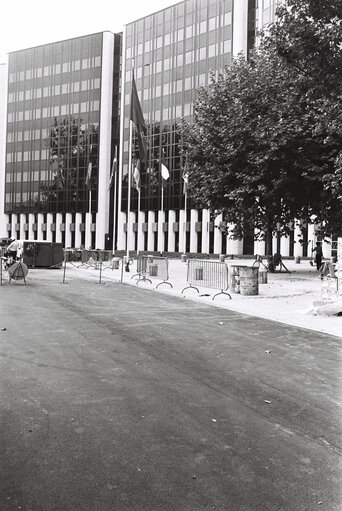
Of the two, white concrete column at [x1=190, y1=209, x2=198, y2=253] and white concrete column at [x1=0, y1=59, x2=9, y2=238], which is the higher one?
white concrete column at [x1=0, y1=59, x2=9, y2=238]

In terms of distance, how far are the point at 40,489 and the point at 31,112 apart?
89.3m

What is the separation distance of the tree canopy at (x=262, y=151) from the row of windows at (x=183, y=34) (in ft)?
119

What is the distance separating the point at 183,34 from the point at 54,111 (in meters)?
27.1

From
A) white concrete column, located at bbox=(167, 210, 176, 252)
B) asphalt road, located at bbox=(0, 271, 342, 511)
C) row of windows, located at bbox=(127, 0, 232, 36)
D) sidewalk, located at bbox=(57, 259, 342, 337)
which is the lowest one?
asphalt road, located at bbox=(0, 271, 342, 511)

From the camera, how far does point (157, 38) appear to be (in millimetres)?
Answer: 70562

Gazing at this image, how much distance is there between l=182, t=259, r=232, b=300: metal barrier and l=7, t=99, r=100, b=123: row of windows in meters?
64.8

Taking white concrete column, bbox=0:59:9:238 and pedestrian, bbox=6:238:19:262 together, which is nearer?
pedestrian, bbox=6:238:19:262

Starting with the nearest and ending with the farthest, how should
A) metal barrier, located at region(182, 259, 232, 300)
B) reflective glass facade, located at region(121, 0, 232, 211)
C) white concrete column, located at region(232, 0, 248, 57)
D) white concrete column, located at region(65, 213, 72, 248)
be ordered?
metal barrier, located at region(182, 259, 232, 300) → white concrete column, located at region(232, 0, 248, 57) → reflective glass facade, located at region(121, 0, 232, 211) → white concrete column, located at region(65, 213, 72, 248)

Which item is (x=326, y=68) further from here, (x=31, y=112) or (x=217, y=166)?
(x=31, y=112)

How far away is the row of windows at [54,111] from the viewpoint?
262ft

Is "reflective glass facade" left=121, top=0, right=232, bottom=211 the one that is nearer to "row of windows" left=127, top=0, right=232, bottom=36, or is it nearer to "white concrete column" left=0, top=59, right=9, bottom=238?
"row of windows" left=127, top=0, right=232, bottom=36

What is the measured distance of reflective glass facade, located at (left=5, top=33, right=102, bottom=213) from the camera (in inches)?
3123

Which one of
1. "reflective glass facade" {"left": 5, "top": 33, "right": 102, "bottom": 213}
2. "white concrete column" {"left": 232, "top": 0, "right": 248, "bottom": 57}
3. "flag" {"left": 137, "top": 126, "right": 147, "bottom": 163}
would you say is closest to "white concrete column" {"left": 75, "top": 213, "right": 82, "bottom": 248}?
"reflective glass facade" {"left": 5, "top": 33, "right": 102, "bottom": 213}

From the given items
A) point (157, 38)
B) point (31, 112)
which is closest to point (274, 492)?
point (157, 38)
